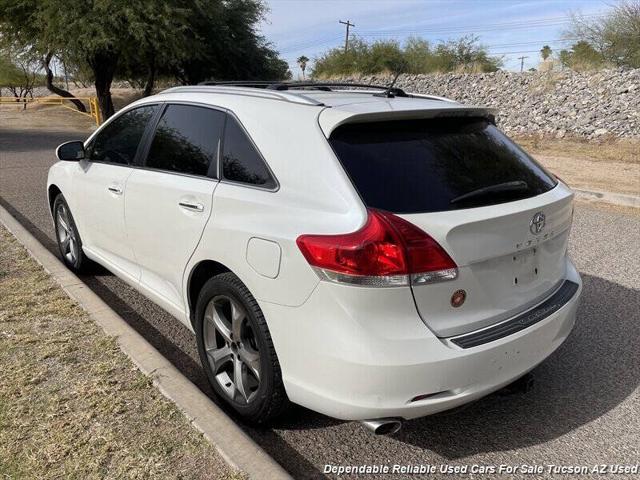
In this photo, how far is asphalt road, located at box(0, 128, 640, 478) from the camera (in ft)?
8.95

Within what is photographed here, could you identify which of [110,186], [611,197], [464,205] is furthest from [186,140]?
[611,197]

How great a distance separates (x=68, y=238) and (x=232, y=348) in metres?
2.96

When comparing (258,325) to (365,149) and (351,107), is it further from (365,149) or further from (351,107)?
(351,107)

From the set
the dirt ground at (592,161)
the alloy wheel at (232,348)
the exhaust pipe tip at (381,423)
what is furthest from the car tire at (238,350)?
the dirt ground at (592,161)

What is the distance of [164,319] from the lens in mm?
4328

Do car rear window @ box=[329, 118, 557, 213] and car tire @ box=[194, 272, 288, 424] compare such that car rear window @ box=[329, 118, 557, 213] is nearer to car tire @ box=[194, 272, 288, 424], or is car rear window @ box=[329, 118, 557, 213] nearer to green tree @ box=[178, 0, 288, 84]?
car tire @ box=[194, 272, 288, 424]

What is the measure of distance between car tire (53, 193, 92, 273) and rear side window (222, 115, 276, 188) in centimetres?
244

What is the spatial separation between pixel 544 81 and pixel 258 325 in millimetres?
21402

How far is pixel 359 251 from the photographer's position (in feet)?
7.58

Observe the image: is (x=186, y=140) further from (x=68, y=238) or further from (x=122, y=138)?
(x=68, y=238)

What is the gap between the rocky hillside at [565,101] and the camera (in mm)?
17000

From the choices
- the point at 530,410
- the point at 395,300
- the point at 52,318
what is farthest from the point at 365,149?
the point at 52,318

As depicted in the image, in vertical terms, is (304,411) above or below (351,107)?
below

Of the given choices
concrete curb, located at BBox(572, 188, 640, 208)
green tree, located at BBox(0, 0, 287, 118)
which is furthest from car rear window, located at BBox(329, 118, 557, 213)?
green tree, located at BBox(0, 0, 287, 118)
